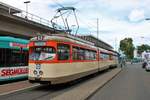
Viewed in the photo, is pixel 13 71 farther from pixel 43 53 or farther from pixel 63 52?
pixel 63 52

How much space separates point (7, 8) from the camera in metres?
38.4

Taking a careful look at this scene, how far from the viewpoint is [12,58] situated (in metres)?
22.0

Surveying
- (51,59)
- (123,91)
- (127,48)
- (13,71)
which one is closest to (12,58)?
(13,71)

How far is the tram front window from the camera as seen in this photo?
18.0 m

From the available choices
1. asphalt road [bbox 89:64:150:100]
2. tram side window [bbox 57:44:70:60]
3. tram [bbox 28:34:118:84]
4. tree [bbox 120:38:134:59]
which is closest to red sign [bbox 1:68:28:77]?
tram [bbox 28:34:118:84]

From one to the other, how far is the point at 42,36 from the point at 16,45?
4.62m

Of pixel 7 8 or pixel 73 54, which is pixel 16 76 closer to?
pixel 73 54

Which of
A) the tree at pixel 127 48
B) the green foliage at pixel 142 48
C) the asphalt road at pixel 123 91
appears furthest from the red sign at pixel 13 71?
the green foliage at pixel 142 48

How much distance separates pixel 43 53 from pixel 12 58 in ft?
14.6

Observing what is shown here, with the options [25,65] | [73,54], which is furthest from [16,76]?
[73,54]

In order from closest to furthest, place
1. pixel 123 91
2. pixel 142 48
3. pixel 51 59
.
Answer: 1. pixel 51 59
2. pixel 123 91
3. pixel 142 48

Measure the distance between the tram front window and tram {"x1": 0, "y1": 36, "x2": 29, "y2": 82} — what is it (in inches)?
119

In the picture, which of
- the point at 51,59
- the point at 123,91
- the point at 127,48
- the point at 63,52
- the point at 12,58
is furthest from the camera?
the point at 127,48

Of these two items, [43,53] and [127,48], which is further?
[127,48]
